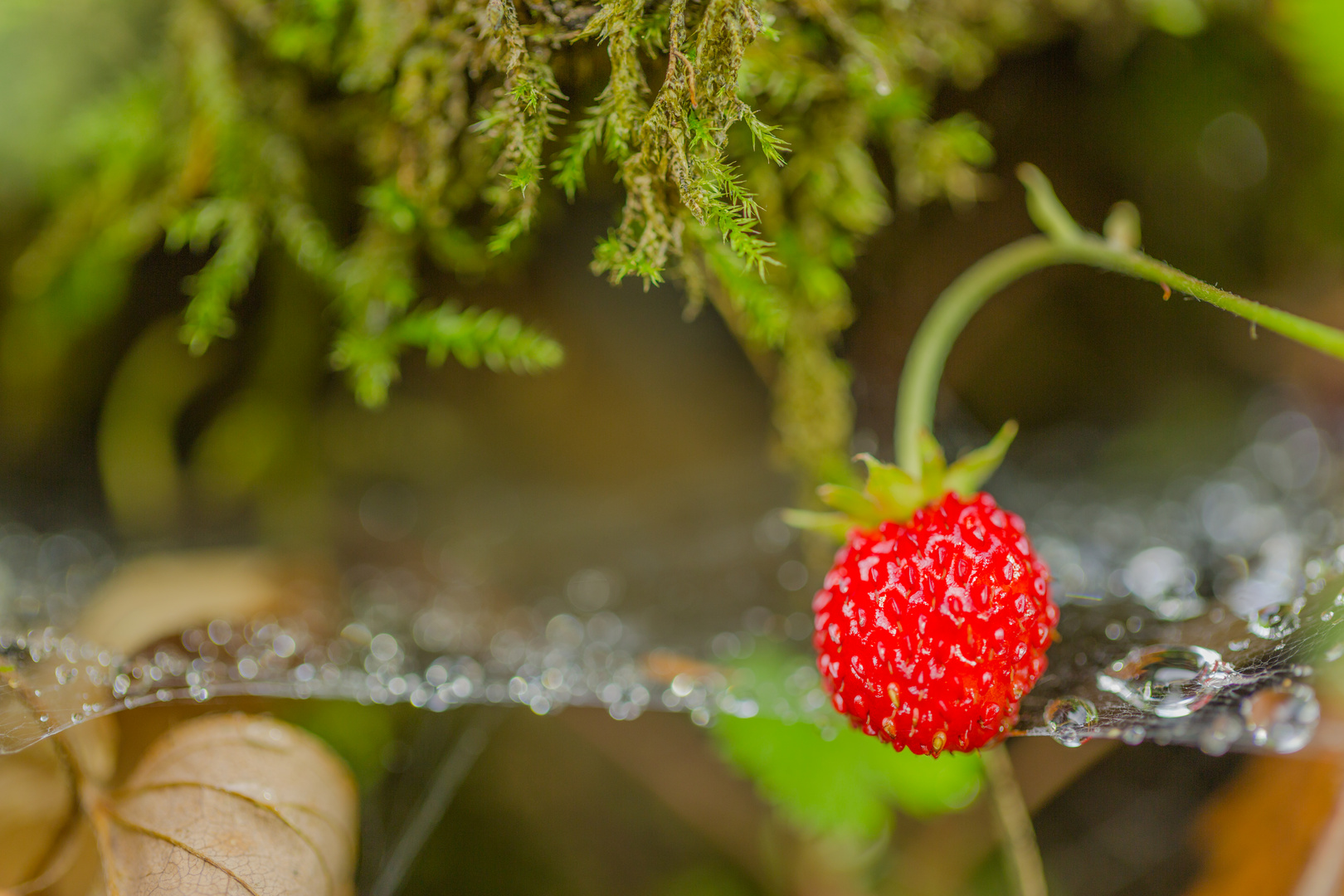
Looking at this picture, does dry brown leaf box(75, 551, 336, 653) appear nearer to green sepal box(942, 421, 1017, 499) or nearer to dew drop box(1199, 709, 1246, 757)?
green sepal box(942, 421, 1017, 499)

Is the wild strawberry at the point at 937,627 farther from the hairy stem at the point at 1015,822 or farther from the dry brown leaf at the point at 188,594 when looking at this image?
the dry brown leaf at the point at 188,594

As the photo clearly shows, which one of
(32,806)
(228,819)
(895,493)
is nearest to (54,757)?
(32,806)

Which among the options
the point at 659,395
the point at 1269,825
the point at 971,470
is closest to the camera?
the point at 971,470

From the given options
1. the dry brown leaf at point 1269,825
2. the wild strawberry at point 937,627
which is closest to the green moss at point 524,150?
the wild strawberry at point 937,627

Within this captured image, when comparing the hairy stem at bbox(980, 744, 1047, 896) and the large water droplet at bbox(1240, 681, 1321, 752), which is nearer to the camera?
the large water droplet at bbox(1240, 681, 1321, 752)

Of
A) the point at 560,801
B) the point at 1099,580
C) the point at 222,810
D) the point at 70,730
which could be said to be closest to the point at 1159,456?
the point at 1099,580

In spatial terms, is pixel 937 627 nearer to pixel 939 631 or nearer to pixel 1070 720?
pixel 939 631

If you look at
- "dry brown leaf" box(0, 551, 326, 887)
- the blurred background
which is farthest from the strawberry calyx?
"dry brown leaf" box(0, 551, 326, 887)
